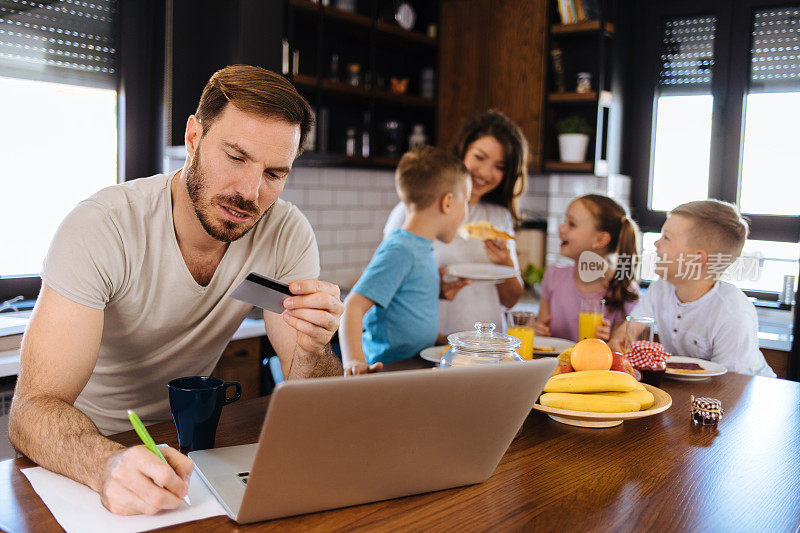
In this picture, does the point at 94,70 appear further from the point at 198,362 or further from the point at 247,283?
the point at 247,283

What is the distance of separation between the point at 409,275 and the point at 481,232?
0.53 m

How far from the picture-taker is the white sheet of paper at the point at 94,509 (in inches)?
36.2

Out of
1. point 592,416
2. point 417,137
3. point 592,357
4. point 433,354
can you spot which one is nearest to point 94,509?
point 592,416

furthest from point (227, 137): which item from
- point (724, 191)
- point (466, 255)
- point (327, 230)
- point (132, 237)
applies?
point (724, 191)

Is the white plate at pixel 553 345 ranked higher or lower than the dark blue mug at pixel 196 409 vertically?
lower

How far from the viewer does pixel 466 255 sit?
9.52ft

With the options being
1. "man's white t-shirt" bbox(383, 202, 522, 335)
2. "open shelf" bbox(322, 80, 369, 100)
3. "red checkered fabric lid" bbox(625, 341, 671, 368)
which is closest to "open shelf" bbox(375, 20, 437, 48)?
"open shelf" bbox(322, 80, 369, 100)

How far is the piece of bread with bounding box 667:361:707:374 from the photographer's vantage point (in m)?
1.87

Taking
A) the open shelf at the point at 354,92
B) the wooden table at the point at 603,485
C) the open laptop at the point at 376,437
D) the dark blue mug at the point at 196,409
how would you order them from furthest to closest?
the open shelf at the point at 354,92 < the dark blue mug at the point at 196,409 < the wooden table at the point at 603,485 < the open laptop at the point at 376,437

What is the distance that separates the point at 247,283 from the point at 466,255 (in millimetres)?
1786

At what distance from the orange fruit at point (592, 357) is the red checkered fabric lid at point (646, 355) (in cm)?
24

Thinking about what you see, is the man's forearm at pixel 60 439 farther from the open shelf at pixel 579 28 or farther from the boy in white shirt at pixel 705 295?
the open shelf at pixel 579 28

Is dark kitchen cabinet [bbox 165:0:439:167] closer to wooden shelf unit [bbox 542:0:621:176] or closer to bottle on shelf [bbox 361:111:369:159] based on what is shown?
bottle on shelf [bbox 361:111:369:159]

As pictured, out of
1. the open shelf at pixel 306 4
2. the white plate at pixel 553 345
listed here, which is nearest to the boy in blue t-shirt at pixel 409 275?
the white plate at pixel 553 345
